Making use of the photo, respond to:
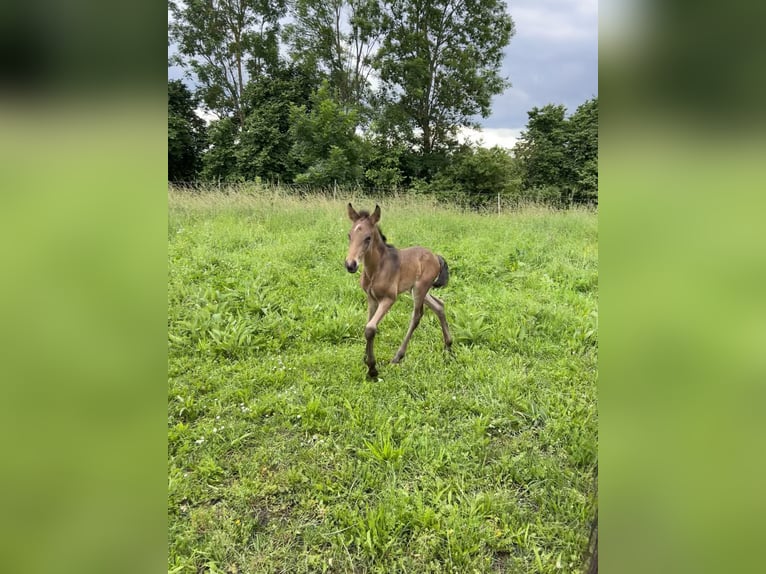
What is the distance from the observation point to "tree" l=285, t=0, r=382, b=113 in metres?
7.14

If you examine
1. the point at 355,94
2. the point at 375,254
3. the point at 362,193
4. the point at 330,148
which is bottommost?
the point at 375,254

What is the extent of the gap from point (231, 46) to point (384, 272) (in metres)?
7.51

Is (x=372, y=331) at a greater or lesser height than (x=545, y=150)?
lesser

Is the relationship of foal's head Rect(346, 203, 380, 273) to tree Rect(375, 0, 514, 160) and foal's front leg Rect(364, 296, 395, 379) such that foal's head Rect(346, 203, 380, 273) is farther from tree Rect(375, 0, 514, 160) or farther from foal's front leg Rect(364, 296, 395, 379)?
tree Rect(375, 0, 514, 160)

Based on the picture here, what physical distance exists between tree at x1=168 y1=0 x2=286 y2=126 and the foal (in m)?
4.98

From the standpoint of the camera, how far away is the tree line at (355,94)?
726 centimetres

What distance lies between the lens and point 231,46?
771 cm

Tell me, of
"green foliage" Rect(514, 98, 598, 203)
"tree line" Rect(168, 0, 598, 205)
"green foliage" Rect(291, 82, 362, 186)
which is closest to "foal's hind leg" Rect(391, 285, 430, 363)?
"tree line" Rect(168, 0, 598, 205)

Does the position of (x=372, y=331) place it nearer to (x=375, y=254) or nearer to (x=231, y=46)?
(x=375, y=254)

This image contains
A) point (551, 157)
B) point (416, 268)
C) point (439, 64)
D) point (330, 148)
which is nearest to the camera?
point (416, 268)

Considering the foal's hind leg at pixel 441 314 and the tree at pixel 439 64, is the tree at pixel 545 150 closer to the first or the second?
the tree at pixel 439 64
